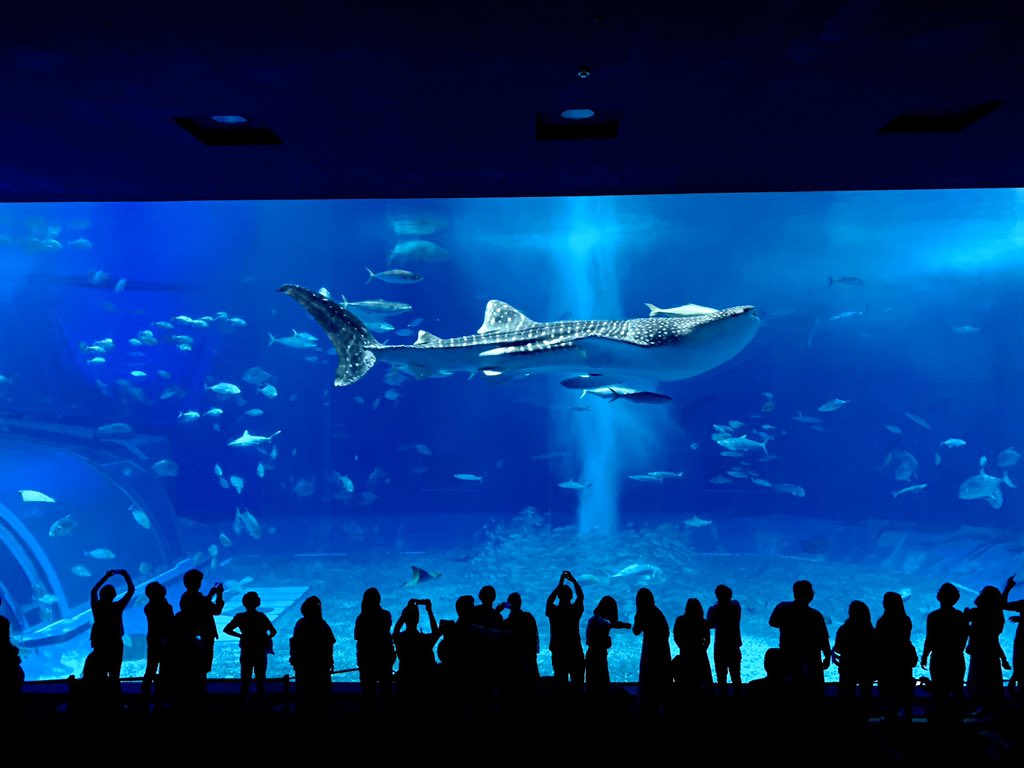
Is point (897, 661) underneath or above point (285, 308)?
underneath

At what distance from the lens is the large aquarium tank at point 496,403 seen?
20.2m

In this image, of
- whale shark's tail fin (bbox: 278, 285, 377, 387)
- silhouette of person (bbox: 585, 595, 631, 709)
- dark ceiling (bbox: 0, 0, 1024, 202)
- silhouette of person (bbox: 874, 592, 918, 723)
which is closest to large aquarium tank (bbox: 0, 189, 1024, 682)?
whale shark's tail fin (bbox: 278, 285, 377, 387)

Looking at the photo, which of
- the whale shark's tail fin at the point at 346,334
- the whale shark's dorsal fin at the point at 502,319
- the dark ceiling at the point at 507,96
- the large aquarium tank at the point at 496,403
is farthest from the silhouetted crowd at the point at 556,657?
the large aquarium tank at the point at 496,403

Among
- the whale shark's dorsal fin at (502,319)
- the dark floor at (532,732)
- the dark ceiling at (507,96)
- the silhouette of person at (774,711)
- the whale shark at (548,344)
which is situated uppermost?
the dark ceiling at (507,96)

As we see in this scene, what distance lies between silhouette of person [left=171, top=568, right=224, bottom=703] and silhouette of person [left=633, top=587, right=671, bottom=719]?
95.5 inches

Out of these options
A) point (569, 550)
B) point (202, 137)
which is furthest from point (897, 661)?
point (569, 550)

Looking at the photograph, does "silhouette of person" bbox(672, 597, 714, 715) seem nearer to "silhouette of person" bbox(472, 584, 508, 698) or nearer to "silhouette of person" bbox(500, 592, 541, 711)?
"silhouette of person" bbox(500, 592, 541, 711)

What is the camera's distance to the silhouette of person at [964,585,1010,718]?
12.6ft

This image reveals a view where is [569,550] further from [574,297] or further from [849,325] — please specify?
[849,325]

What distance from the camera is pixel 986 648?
3893mm

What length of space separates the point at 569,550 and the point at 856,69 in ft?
49.4

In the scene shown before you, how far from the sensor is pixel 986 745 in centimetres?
280

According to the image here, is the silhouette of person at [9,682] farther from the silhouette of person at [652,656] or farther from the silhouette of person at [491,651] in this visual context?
the silhouette of person at [652,656]

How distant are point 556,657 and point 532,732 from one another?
0.95 meters
